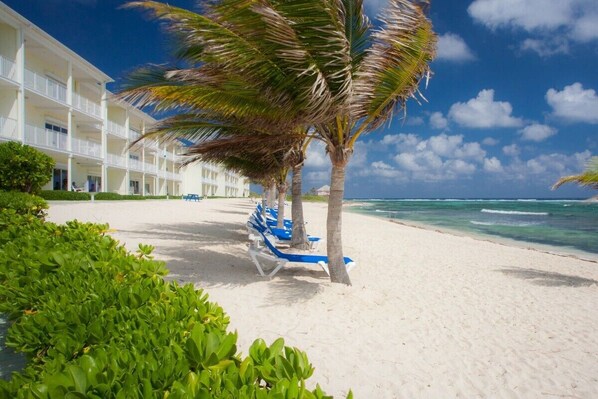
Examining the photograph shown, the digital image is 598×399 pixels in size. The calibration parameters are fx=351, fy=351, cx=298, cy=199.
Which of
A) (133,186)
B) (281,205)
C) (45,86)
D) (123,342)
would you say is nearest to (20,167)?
(281,205)

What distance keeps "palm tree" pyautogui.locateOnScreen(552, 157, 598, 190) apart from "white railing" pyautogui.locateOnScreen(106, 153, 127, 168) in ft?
102

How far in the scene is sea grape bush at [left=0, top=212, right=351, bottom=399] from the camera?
4.29 feet

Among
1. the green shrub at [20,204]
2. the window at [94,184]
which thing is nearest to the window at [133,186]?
the window at [94,184]

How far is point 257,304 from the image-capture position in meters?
5.01

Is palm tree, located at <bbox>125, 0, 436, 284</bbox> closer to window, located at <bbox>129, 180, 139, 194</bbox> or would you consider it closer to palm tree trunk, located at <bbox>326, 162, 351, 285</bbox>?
palm tree trunk, located at <bbox>326, 162, 351, 285</bbox>

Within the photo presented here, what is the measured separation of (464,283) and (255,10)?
22.2ft

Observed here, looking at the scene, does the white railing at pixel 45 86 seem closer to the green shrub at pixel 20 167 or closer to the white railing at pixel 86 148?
the white railing at pixel 86 148

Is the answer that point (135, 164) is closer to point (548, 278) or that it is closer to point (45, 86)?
point (45, 86)

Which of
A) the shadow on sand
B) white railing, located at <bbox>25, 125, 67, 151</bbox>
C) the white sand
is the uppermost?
white railing, located at <bbox>25, 125, 67, 151</bbox>

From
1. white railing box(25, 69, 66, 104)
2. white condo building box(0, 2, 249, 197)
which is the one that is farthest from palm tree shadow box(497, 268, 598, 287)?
white railing box(25, 69, 66, 104)

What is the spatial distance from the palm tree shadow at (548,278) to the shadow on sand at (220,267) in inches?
205

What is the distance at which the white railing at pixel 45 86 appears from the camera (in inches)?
810

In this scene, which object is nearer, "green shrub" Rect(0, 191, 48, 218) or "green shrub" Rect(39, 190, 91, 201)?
"green shrub" Rect(0, 191, 48, 218)

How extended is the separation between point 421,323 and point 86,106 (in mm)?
29382
